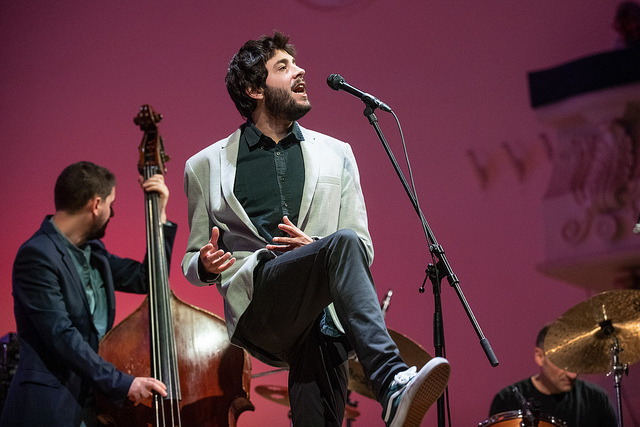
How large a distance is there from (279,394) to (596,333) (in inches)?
65.5

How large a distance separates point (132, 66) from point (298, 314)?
284 centimetres

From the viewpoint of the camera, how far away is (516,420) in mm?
3500

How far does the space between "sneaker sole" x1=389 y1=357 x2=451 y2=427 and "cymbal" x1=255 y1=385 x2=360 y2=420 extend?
2.12 meters

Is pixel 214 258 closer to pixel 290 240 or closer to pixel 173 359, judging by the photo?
pixel 290 240

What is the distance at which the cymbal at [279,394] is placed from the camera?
3.73 m

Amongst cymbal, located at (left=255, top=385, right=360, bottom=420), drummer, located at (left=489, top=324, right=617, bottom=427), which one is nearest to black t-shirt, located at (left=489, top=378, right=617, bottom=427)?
drummer, located at (left=489, top=324, right=617, bottom=427)

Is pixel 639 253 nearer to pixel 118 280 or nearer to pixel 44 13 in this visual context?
pixel 118 280

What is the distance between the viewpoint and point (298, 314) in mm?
2074

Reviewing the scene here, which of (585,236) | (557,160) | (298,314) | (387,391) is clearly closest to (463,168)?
(557,160)

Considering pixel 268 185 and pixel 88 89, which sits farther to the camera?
pixel 88 89

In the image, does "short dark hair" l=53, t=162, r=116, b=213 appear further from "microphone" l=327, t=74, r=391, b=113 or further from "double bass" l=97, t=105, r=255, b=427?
"microphone" l=327, t=74, r=391, b=113

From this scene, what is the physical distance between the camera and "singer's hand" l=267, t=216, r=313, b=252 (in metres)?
2.07

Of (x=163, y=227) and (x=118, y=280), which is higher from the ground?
(x=163, y=227)

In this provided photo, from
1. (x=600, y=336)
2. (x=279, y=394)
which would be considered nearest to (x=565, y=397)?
(x=600, y=336)
